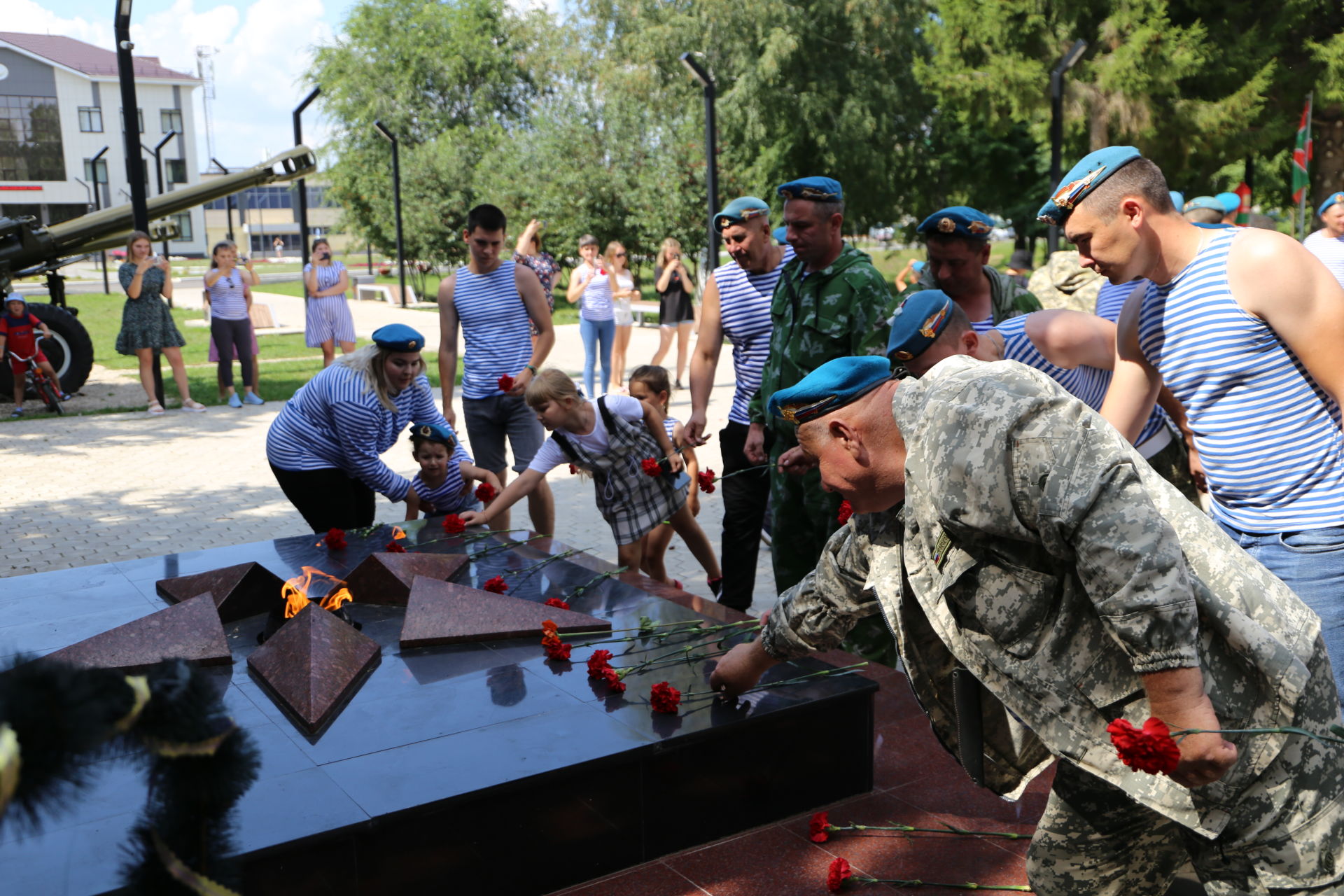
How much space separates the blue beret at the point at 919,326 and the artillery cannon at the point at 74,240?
12257 mm

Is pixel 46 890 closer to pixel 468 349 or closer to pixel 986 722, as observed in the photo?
pixel 986 722

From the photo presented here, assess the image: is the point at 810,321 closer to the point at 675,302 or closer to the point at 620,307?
the point at 675,302

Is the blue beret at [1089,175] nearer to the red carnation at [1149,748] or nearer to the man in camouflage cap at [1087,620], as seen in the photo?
the man in camouflage cap at [1087,620]

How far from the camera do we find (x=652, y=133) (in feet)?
102

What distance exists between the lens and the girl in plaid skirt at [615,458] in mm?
5113

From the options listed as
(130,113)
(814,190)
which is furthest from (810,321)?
(130,113)

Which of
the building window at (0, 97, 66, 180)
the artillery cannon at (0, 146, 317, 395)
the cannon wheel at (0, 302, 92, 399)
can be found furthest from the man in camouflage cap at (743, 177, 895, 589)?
the building window at (0, 97, 66, 180)

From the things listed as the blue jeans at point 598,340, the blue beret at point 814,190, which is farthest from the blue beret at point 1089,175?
the blue jeans at point 598,340

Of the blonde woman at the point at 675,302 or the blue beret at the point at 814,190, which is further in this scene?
the blonde woman at the point at 675,302

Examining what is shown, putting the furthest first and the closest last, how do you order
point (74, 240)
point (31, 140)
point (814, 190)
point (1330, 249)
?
point (31, 140)
point (74, 240)
point (1330, 249)
point (814, 190)

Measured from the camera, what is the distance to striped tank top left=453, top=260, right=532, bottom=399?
618 cm

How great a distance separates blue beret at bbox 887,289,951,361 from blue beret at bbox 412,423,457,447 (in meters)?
3.02

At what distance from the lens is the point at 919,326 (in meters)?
3.15

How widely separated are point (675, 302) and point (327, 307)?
402cm
